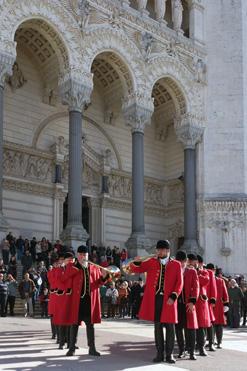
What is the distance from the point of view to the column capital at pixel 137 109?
24.3 m

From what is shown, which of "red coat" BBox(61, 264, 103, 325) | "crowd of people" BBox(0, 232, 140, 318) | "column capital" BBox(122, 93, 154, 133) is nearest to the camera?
"red coat" BBox(61, 264, 103, 325)

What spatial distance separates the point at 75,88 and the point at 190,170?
26.0 ft

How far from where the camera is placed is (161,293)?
8.02 meters

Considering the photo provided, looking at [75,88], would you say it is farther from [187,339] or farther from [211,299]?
[187,339]

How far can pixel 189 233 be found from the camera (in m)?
26.1

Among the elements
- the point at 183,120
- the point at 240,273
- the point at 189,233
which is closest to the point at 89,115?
the point at 183,120

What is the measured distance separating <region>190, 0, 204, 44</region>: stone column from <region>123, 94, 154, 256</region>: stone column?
588 centimetres

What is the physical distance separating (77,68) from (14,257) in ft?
26.6

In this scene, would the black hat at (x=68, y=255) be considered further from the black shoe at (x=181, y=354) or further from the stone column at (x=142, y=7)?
Answer: the stone column at (x=142, y=7)

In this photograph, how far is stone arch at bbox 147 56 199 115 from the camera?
84.0 feet

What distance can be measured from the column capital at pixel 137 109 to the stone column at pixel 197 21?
5.86 metres

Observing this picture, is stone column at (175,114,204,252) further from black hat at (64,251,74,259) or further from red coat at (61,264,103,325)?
red coat at (61,264,103,325)

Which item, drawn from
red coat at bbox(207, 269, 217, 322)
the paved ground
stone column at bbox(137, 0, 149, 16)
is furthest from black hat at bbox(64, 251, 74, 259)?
stone column at bbox(137, 0, 149, 16)

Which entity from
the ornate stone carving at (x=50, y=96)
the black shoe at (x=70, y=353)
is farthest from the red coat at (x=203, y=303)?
the ornate stone carving at (x=50, y=96)
